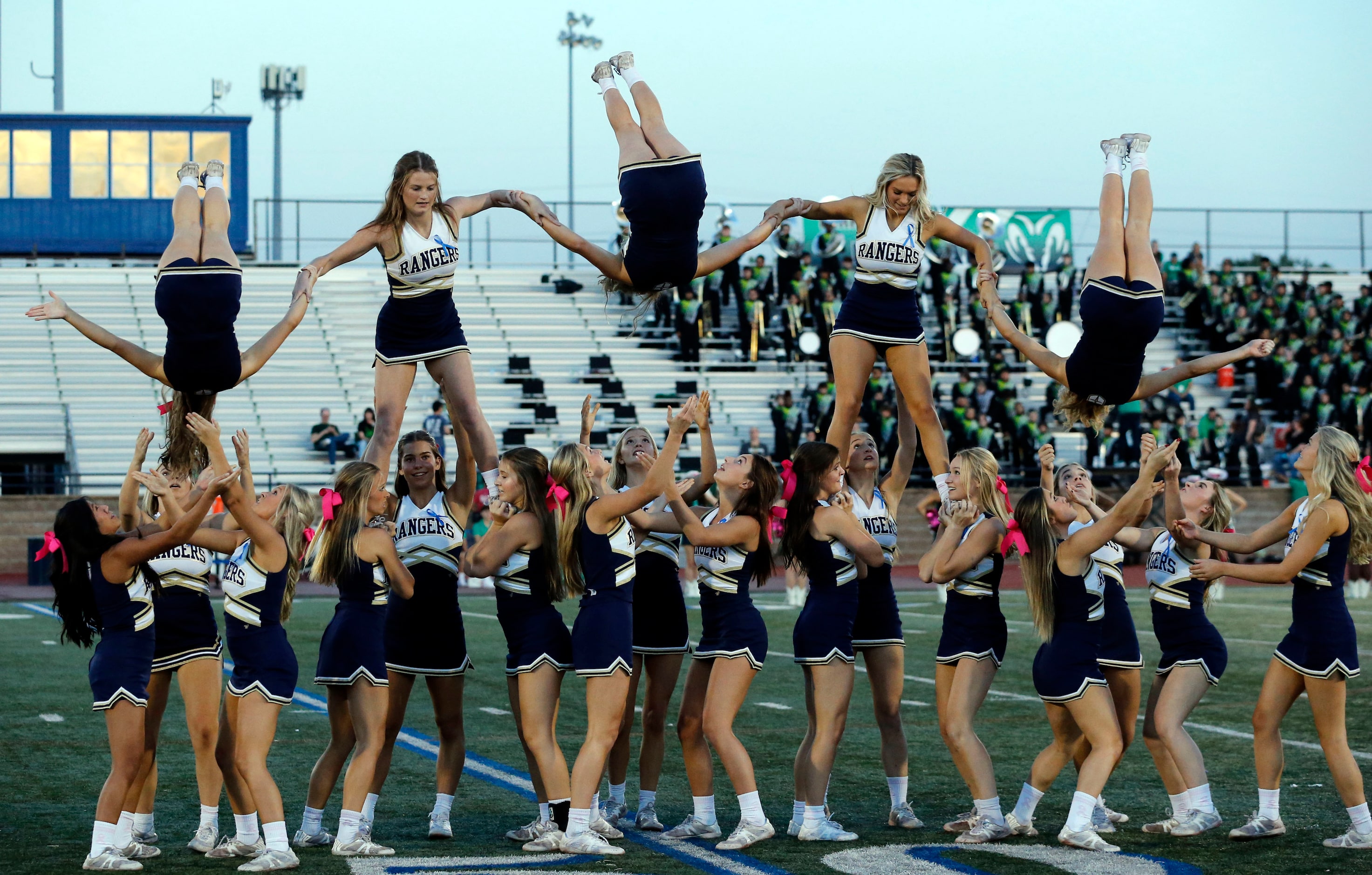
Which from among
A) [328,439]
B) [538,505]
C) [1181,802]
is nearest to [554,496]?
[538,505]

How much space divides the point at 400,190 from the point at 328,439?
55.5 ft

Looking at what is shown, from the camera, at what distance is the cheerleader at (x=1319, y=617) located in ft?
19.8

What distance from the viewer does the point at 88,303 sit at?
25891 mm

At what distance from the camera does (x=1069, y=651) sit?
6082 millimetres

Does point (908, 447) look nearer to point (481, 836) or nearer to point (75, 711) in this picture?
point (481, 836)

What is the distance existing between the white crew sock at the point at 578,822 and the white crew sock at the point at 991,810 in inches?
60.4

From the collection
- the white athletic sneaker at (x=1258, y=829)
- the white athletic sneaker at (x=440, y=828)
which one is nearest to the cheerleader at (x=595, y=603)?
the white athletic sneaker at (x=440, y=828)

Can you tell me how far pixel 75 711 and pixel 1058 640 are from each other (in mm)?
6367

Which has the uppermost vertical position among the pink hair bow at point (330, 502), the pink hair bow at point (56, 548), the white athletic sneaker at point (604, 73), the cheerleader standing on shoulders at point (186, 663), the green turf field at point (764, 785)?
the white athletic sneaker at point (604, 73)

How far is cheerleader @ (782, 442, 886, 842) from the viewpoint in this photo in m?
6.20

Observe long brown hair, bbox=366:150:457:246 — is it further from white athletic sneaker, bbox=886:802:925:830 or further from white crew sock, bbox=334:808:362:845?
white athletic sneaker, bbox=886:802:925:830

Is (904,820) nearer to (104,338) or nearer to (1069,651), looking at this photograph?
(1069,651)

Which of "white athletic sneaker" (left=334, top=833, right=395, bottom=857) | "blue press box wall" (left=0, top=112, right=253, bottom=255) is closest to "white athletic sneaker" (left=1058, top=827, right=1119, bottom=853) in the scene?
"white athletic sneaker" (left=334, top=833, right=395, bottom=857)

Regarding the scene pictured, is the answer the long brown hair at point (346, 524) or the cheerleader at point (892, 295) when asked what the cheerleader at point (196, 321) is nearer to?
the long brown hair at point (346, 524)
